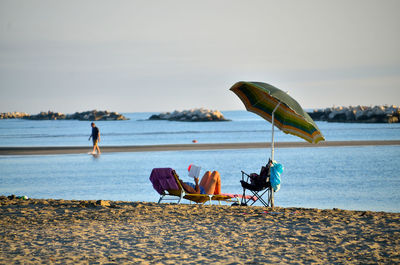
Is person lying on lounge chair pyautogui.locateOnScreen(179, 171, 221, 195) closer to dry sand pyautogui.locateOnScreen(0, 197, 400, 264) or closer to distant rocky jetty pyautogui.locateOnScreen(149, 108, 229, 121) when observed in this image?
dry sand pyautogui.locateOnScreen(0, 197, 400, 264)

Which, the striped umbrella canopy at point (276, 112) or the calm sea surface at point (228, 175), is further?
the calm sea surface at point (228, 175)

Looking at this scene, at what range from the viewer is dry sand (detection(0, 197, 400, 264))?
5.96 m

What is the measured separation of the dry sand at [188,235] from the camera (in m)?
5.96

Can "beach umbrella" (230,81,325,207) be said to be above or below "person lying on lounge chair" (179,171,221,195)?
above

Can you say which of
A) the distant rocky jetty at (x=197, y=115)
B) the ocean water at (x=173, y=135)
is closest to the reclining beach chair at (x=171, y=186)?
the ocean water at (x=173, y=135)

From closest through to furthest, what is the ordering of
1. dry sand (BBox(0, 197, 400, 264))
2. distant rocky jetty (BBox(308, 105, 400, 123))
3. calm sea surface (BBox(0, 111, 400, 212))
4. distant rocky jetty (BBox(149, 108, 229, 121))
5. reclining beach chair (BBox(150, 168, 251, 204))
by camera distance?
dry sand (BBox(0, 197, 400, 264))
reclining beach chair (BBox(150, 168, 251, 204))
calm sea surface (BBox(0, 111, 400, 212))
distant rocky jetty (BBox(308, 105, 400, 123))
distant rocky jetty (BBox(149, 108, 229, 121))

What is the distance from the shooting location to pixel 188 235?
7117mm

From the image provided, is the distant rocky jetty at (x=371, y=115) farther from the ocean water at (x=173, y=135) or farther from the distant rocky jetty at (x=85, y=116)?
the distant rocky jetty at (x=85, y=116)

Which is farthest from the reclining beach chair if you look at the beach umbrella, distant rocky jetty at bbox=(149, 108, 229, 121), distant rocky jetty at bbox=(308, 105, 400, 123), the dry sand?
distant rocky jetty at bbox=(149, 108, 229, 121)

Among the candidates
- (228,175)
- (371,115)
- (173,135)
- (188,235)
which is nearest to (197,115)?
(371,115)

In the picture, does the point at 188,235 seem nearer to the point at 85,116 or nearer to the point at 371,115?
the point at 371,115

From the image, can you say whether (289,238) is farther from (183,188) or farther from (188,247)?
(183,188)

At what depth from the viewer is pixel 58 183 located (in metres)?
14.8

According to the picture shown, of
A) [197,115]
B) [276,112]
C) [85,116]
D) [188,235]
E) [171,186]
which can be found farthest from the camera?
[85,116]
